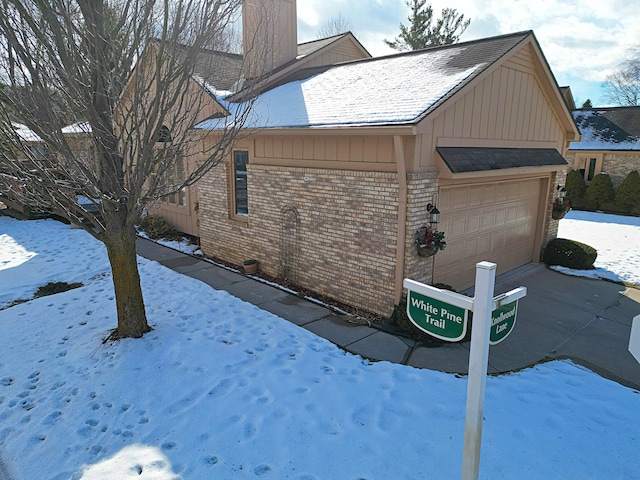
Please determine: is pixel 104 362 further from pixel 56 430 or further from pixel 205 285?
pixel 205 285

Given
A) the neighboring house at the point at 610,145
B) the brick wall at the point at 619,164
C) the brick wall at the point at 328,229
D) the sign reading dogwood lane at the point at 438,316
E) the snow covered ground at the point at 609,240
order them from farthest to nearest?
the neighboring house at the point at 610,145 → the brick wall at the point at 619,164 → the snow covered ground at the point at 609,240 → the brick wall at the point at 328,229 → the sign reading dogwood lane at the point at 438,316

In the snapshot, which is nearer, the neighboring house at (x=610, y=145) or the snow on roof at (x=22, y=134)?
the snow on roof at (x=22, y=134)

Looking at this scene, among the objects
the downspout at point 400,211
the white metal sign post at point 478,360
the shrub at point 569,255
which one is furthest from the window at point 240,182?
the white metal sign post at point 478,360

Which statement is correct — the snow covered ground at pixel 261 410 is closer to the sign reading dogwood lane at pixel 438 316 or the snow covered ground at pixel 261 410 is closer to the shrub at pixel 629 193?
the sign reading dogwood lane at pixel 438 316

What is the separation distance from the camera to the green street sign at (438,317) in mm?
2693

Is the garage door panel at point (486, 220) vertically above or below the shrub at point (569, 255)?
above

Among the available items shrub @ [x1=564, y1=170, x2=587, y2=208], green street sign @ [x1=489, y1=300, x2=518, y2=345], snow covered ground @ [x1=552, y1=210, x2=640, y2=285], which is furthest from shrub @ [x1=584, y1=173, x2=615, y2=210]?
green street sign @ [x1=489, y1=300, x2=518, y2=345]

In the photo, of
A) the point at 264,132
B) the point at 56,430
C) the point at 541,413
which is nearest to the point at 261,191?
the point at 264,132

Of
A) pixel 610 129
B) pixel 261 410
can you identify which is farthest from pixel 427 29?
pixel 261 410

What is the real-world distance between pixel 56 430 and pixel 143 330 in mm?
2049

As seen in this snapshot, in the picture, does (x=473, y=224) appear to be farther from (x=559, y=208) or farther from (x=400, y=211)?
(x=559, y=208)

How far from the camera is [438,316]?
2.81m

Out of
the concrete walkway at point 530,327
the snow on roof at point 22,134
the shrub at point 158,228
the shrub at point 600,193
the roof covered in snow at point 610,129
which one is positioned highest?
the roof covered in snow at point 610,129

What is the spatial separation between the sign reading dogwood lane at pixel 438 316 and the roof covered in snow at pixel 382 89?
13.1ft
